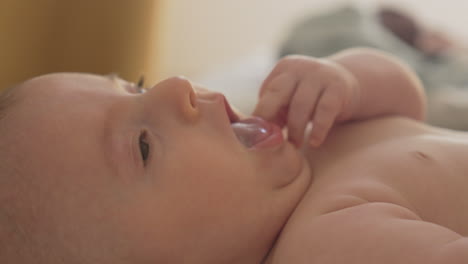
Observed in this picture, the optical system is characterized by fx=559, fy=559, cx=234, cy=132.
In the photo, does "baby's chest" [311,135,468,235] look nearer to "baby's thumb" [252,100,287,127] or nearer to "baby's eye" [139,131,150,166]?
"baby's thumb" [252,100,287,127]

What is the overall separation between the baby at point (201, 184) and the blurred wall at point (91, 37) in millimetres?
744

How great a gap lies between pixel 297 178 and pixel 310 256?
0.65 ft

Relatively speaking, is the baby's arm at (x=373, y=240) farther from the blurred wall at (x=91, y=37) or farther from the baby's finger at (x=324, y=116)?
the blurred wall at (x=91, y=37)

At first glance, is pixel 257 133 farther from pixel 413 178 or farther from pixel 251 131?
Result: pixel 413 178

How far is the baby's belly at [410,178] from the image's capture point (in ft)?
2.48

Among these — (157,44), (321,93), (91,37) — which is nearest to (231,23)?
(157,44)

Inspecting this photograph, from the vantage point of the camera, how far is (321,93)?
0.91 metres

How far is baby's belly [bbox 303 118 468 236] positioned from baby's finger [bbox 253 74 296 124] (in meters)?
0.12

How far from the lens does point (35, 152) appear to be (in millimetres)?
720

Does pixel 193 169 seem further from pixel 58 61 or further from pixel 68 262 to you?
pixel 58 61

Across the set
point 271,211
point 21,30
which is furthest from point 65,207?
point 21,30

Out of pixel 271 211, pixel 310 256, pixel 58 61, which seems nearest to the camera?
pixel 310 256

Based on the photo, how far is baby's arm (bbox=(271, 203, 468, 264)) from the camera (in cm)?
60

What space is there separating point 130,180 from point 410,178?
39 cm
